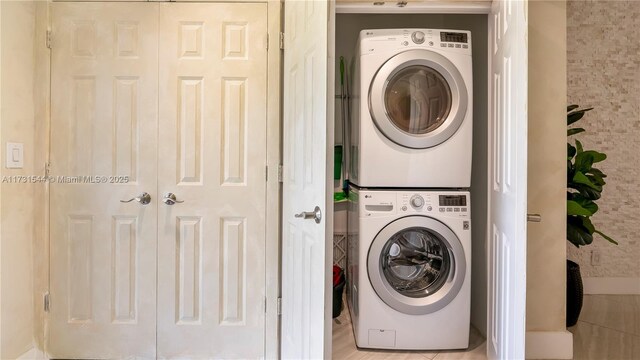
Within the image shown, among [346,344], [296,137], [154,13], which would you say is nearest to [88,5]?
[154,13]

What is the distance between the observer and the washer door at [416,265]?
Answer: 1663 mm

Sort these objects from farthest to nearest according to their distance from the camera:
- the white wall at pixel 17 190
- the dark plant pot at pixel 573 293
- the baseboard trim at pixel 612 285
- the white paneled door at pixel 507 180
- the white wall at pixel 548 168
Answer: the baseboard trim at pixel 612 285
the dark plant pot at pixel 573 293
the white wall at pixel 548 168
the white wall at pixel 17 190
the white paneled door at pixel 507 180

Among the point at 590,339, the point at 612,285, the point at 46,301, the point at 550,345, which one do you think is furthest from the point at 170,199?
the point at 612,285

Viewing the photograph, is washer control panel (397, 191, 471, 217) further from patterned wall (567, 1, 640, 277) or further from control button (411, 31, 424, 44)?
patterned wall (567, 1, 640, 277)

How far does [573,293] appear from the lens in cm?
187

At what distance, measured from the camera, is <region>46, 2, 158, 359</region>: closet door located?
1717 millimetres

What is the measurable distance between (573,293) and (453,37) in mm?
1770

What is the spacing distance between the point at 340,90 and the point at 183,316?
6.27 ft

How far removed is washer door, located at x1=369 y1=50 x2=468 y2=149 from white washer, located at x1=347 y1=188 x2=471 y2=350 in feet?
1.14

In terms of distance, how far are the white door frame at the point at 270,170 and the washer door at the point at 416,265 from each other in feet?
1.90

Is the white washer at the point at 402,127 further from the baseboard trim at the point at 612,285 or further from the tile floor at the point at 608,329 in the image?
the baseboard trim at the point at 612,285

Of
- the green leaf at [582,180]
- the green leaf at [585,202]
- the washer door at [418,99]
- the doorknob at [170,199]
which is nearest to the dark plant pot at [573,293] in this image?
the green leaf at [585,202]

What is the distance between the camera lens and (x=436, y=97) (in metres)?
1.75

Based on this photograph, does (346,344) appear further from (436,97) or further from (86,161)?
(86,161)
